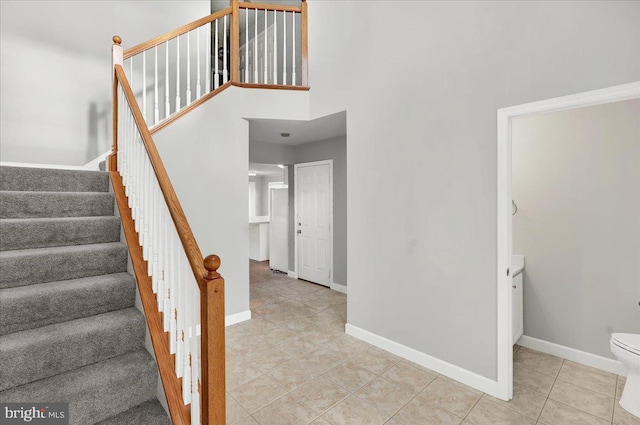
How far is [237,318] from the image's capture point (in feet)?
11.8

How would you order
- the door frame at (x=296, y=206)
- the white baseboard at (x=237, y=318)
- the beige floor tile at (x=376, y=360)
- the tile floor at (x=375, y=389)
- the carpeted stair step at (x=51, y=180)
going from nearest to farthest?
the tile floor at (x=375, y=389), the carpeted stair step at (x=51, y=180), the beige floor tile at (x=376, y=360), the white baseboard at (x=237, y=318), the door frame at (x=296, y=206)

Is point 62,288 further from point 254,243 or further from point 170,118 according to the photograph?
Result: point 254,243

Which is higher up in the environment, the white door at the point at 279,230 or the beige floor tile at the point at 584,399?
the white door at the point at 279,230

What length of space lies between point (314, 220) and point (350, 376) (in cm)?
311

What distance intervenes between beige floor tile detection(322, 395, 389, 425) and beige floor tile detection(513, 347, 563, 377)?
4.79ft

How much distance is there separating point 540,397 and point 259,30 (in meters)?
6.79

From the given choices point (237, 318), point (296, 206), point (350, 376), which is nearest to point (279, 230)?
point (296, 206)

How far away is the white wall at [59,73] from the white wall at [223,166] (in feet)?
4.53

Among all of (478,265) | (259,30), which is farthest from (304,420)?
(259,30)

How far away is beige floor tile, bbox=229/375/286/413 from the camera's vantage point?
7.14ft

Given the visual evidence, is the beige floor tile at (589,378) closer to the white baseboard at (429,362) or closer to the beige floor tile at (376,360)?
the white baseboard at (429,362)

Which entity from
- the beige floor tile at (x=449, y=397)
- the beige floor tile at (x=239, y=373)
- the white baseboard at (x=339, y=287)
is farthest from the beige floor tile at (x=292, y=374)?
the white baseboard at (x=339, y=287)

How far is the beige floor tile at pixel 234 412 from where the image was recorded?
202 centimetres

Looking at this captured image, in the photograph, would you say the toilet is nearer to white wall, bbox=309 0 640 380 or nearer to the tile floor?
the tile floor
